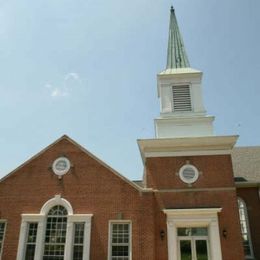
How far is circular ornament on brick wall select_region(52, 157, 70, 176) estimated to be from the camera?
16.6 m

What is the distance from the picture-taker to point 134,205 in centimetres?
1577

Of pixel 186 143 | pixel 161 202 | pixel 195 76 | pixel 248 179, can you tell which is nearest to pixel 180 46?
pixel 195 76

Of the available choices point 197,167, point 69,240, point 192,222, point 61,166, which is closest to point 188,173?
point 197,167

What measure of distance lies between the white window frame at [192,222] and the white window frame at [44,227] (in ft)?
12.4

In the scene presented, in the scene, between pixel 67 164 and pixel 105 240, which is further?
pixel 67 164

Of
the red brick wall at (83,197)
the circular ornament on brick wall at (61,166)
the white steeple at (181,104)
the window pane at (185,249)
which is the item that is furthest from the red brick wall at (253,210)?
the circular ornament on brick wall at (61,166)

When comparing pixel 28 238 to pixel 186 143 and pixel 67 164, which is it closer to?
pixel 67 164

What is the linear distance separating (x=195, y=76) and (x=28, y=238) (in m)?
12.4

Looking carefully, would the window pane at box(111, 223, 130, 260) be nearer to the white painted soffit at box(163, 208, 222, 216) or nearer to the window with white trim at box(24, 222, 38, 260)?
the white painted soffit at box(163, 208, 222, 216)

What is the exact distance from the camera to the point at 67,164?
16.8 meters

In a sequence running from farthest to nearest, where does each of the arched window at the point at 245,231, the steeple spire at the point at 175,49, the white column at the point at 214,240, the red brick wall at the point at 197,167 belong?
the steeple spire at the point at 175,49, the arched window at the point at 245,231, the red brick wall at the point at 197,167, the white column at the point at 214,240

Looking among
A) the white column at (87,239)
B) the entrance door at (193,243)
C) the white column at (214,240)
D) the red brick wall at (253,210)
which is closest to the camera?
the white column at (214,240)

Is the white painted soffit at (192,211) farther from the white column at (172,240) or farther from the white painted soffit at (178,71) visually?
the white painted soffit at (178,71)

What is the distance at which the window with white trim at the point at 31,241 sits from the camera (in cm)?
1520
